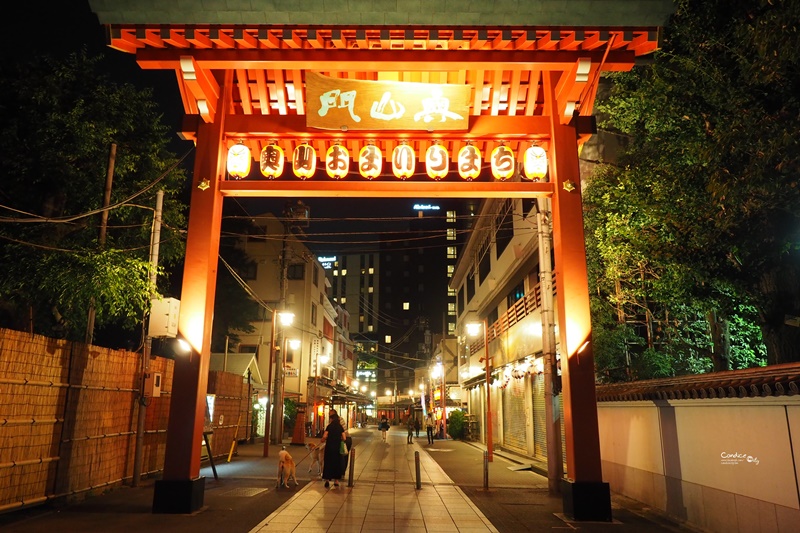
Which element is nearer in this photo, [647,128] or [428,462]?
[647,128]

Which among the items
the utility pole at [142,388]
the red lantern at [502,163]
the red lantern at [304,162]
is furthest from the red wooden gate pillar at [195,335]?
the red lantern at [502,163]

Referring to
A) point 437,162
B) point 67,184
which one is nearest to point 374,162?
point 437,162

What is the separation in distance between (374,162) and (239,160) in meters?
2.87

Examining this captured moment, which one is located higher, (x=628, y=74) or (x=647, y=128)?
(x=628, y=74)

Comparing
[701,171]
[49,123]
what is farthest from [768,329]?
[49,123]

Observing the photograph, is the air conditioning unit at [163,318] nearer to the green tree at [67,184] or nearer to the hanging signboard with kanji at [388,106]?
the green tree at [67,184]

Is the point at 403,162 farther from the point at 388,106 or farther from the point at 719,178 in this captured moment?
the point at 719,178

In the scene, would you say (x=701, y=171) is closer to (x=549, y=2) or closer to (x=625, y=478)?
(x=549, y=2)

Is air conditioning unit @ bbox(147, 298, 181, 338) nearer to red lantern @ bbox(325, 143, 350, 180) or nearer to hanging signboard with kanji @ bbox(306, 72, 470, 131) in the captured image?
red lantern @ bbox(325, 143, 350, 180)

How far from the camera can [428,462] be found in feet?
74.4

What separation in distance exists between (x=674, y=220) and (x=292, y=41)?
8638 mm

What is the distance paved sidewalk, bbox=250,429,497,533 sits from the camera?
30.7 feet

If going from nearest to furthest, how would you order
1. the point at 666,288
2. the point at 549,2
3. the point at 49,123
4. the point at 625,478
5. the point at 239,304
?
the point at 549,2
the point at 666,288
the point at 625,478
the point at 49,123
the point at 239,304

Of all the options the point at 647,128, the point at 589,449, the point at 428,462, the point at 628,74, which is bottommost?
the point at 428,462
